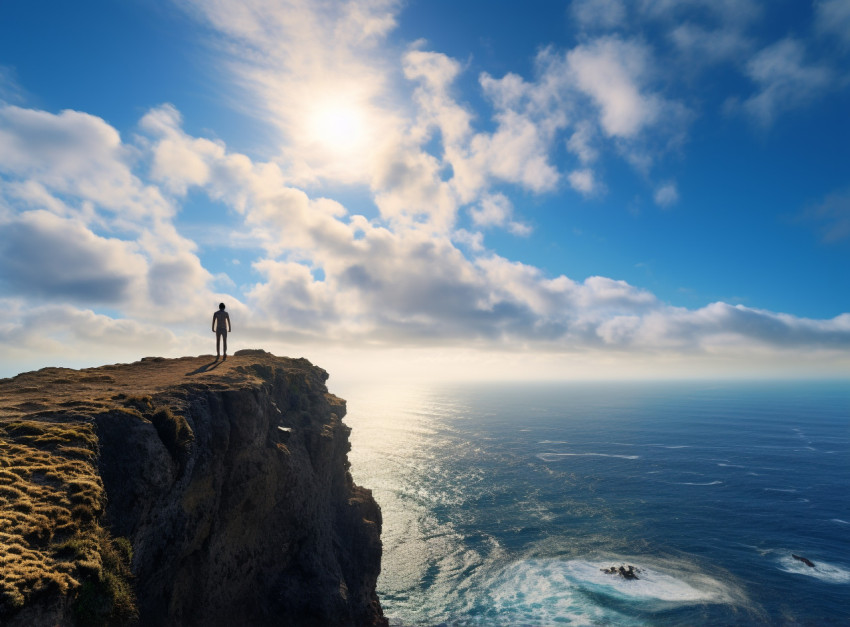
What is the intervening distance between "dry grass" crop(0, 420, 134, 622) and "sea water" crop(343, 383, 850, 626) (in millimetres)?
42558

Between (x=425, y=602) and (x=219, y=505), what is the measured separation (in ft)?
120

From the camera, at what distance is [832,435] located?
154 m

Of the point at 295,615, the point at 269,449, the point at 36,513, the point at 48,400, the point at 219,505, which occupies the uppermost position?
the point at 48,400

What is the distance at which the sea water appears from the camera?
47.6 metres

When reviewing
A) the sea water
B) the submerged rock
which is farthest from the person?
the submerged rock

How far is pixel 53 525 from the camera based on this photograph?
494 inches

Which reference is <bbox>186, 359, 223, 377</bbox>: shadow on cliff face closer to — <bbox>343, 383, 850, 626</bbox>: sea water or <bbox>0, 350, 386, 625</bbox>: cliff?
<bbox>0, 350, 386, 625</bbox>: cliff

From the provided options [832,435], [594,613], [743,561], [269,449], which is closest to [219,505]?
[269,449]

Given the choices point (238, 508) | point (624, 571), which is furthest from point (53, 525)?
point (624, 571)

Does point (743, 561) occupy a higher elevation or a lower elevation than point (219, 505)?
lower

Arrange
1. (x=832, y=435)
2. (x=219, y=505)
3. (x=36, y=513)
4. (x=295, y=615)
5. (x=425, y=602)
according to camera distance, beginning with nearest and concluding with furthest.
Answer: (x=36, y=513)
(x=219, y=505)
(x=295, y=615)
(x=425, y=602)
(x=832, y=435)

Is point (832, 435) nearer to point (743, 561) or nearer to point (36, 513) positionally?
point (743, 561)

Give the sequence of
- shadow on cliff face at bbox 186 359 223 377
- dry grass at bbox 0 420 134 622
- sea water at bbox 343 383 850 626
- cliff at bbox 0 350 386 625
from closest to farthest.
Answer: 1. dry grass at bbox 0 420 134 622
2. cliff at bbox 0 350 386 625
3. shadow on cliff face at bbox 186 359 223 377
4. sea water at bbox 343 383 850 626

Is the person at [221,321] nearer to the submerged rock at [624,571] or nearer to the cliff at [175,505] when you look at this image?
the cliff at [175,505]
